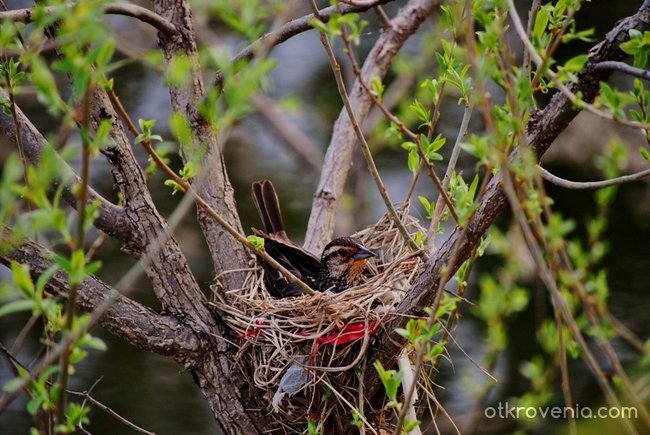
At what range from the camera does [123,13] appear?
3.07 m

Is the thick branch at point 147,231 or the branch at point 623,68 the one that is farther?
the thick branch at point 147,231

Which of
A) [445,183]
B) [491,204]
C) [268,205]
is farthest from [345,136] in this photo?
[491,204]

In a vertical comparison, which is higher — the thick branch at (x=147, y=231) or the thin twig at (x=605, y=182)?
the thin twig at (x=605, y=182)

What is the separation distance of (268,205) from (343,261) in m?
0.65

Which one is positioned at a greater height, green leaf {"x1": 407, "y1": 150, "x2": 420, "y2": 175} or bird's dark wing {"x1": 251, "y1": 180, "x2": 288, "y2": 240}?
green leaf {"x1": 407, "y1": 150, "x2": 420, "y2": 175}

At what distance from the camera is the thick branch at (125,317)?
3.05 metres

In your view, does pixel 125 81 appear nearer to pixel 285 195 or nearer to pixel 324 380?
pixel 285 195

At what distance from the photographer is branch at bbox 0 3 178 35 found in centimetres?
273

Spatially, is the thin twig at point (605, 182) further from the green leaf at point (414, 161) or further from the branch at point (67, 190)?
the branch at point (67, 190)

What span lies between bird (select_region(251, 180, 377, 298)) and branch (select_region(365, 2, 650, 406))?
2.87 feet

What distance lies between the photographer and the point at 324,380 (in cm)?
326

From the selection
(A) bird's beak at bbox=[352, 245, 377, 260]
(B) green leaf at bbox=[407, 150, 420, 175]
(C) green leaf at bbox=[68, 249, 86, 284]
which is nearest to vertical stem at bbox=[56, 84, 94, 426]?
(C) green leaf at bbox=[68, 249, 86, 284]

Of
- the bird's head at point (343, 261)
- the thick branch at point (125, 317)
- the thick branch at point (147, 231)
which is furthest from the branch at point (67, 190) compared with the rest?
the bird's head at point (343, 261)

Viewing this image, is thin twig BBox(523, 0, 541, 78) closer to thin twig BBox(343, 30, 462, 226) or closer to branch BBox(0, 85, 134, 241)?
thin twig BBox(343, 30, 462, 226)
